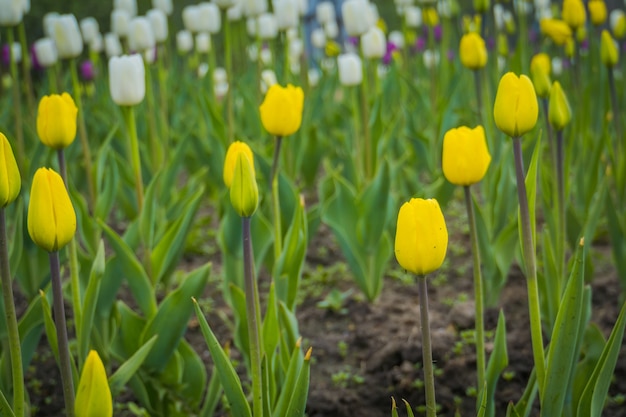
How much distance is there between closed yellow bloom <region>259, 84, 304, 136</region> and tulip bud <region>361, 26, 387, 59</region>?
54.2 inches

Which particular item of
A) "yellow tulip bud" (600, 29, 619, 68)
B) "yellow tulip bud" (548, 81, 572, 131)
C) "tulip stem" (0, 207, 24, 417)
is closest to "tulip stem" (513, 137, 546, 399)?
"yellow tulip bud" (548, 81, 572, 131)

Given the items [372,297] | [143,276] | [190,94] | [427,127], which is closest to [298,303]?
[372,297]

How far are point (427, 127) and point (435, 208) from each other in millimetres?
2633

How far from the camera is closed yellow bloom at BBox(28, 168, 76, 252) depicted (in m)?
0.94

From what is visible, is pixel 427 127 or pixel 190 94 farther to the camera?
pixel 190 94

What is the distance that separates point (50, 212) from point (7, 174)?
0.10m

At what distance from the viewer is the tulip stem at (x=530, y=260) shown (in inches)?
44.7

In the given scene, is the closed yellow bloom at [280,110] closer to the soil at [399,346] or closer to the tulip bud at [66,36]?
the soil at [399,346]

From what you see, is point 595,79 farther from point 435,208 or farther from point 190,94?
point 435,208

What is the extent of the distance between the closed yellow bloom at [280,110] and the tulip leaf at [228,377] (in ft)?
1.70

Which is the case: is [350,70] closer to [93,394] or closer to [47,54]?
[47,54]

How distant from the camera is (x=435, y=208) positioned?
37.1 inches

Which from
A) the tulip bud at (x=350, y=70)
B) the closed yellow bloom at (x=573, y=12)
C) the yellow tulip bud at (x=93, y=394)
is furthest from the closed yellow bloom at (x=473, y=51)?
the yellow tulip bud at (x=93, y=394)

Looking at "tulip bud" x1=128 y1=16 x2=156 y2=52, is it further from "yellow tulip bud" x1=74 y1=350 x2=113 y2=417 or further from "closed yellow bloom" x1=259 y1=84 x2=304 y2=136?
"yellow tulip bud" x1=74 y1=350 x2=113 y2=417
